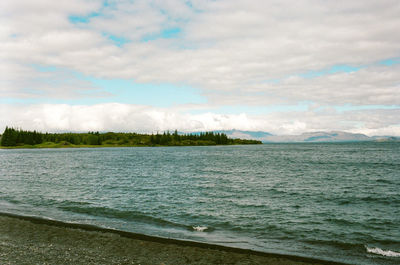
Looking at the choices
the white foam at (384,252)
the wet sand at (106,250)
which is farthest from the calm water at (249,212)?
the wet sand at (106,250)

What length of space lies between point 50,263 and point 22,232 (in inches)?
342

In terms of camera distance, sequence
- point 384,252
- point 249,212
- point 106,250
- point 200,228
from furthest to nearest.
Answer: point 249,212
point 200,228
point 384,252
point 106,250

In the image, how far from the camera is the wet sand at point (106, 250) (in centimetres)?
1742

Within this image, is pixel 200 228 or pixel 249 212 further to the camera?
pixel 249 212

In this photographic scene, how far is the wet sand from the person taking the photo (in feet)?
57.2

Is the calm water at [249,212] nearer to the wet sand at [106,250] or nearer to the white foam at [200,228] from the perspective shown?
the white foam at [200,228]

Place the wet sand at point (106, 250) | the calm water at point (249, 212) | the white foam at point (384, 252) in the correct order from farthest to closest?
the calm water at point (249, 212) < the white foam at point (384, 252) < the wet sand at point (106, 250)

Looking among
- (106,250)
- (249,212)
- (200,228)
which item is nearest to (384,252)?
(200,228)

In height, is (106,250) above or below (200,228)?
above

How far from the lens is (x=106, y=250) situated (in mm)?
19188

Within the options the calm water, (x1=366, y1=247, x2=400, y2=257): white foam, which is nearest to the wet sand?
the calm water

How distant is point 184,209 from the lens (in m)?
34.9

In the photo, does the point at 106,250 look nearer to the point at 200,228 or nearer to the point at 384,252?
the point at 200,228

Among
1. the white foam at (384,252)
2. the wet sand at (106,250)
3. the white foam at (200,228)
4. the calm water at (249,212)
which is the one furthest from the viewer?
the white foam at (200,228)
